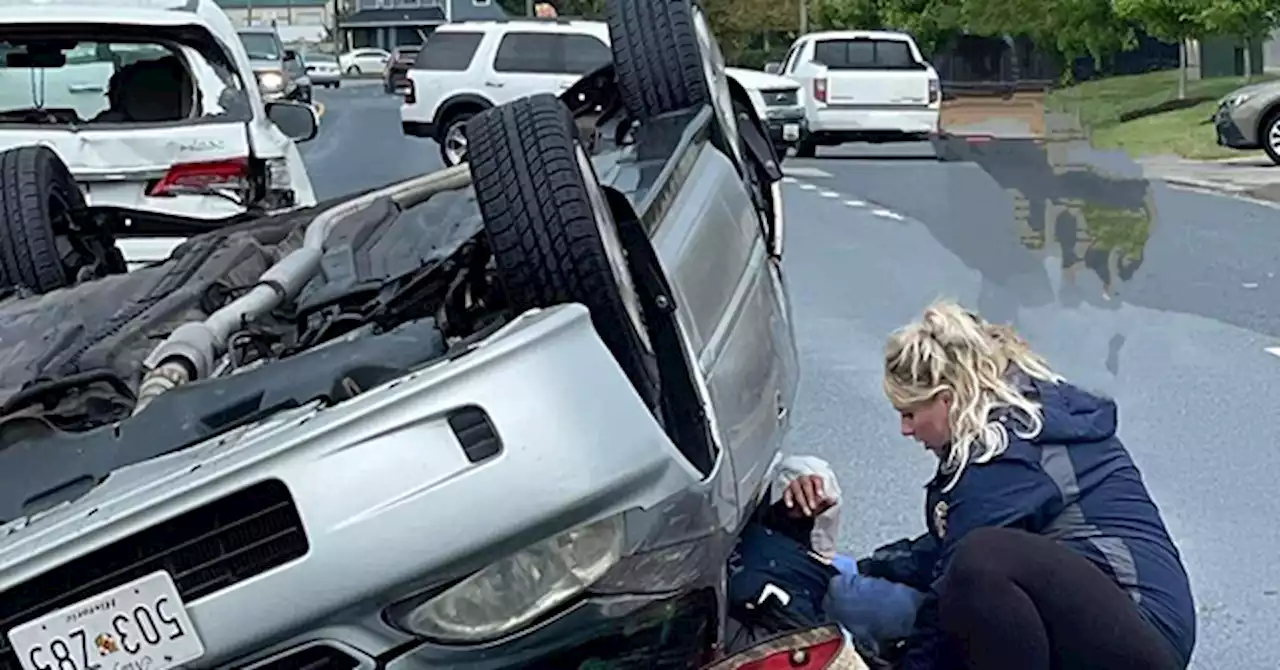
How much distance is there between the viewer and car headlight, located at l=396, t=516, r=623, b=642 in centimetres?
272

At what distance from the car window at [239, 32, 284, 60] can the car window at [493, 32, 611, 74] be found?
611cm

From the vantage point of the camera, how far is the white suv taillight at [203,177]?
7.87m

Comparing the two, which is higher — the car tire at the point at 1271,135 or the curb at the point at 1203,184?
the car tire at the point at 1271,135

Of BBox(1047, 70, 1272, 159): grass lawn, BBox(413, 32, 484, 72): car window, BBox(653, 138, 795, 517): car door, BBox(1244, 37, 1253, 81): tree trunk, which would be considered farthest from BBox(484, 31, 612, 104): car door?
BBox(653, 138, 795, 517): car door

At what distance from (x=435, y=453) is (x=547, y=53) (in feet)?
78.3

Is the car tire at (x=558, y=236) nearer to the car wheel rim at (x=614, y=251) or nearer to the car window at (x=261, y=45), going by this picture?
the car wheel rim at (x=614, y=251)

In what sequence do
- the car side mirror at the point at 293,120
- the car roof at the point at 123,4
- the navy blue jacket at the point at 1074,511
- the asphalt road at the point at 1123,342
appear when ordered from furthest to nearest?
1. the car side mirror at the point at 293,120
2. the car roof at the point at 123,4
3. the asphalt road at the point at 1123,342
4. the navy blue jacket at the point at 1074,511

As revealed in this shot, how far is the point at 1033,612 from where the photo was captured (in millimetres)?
3725

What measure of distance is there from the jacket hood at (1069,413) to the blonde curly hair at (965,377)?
0.02 m

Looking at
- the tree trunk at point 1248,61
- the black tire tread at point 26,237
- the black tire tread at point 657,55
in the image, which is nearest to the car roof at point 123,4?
the black tire tread at point 26,237

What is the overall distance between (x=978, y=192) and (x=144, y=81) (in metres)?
12.4

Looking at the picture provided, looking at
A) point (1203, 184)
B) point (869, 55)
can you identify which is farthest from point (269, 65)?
point (1203, 184)

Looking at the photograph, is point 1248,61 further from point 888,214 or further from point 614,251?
point 614,251

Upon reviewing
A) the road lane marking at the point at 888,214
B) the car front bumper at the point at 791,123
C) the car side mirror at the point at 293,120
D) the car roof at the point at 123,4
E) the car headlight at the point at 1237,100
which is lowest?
the road lane marking at the point at 888,214
